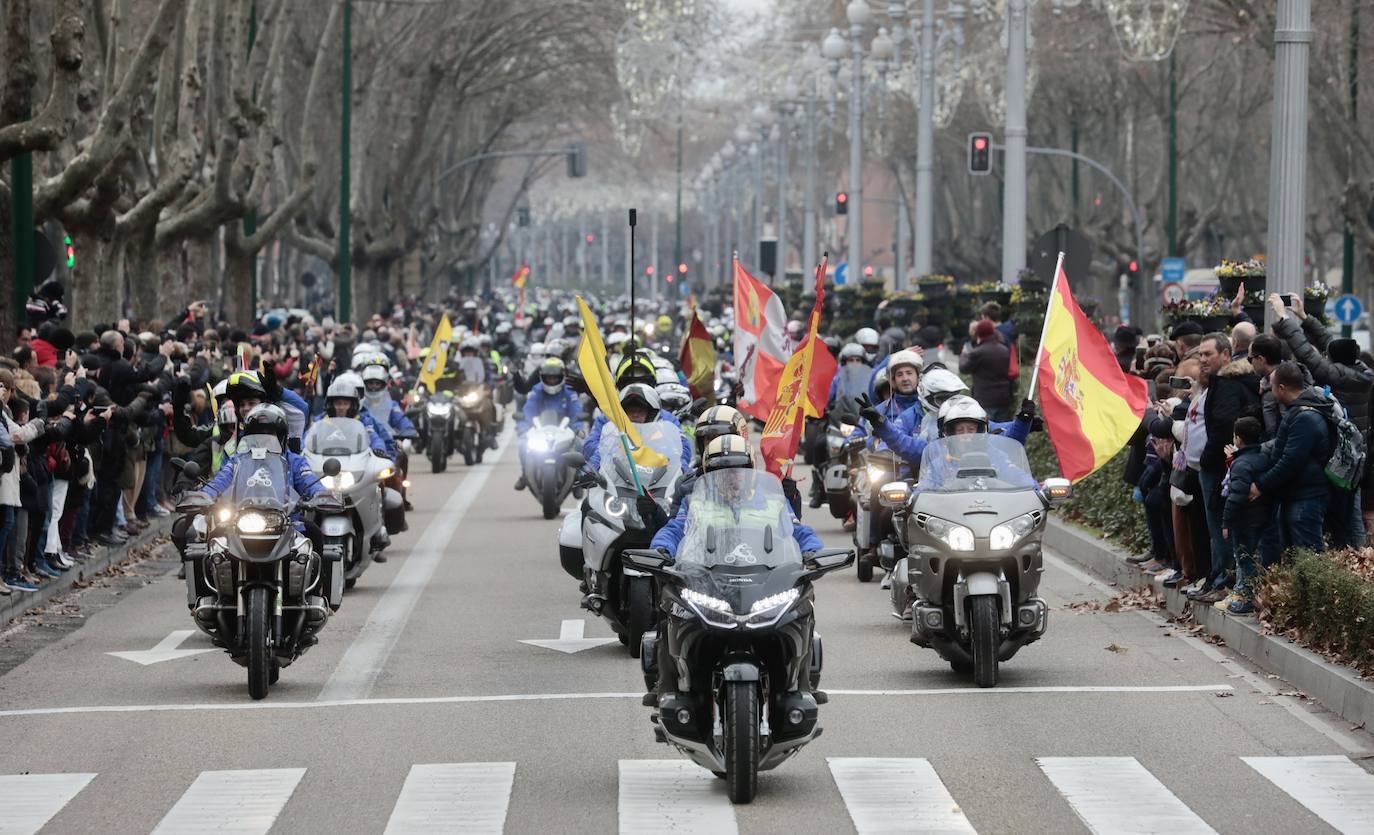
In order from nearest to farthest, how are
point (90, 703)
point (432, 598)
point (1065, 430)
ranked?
point (90, 703) < point (1065, 430) < point (432, 598)

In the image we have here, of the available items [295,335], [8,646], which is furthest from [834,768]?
[295,335]

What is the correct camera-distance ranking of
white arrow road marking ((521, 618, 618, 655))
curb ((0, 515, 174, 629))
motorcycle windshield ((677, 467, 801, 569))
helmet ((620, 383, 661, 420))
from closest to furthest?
motorcycle windshield ((677, 467, 801, 569))
helmet ((620, 383, 661, 420))
white arrow road marking ((521, 618, 618, 655))
curb ((0, 515, 174, 629))

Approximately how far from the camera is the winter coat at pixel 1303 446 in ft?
46.2

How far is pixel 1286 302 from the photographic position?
16.2 metres

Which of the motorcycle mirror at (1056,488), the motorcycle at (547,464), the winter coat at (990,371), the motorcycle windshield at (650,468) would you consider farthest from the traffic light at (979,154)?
the motorcycle mirror at (1056,488)

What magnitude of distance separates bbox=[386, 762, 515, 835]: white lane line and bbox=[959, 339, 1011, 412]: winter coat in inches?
570

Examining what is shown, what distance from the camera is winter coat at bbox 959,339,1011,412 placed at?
24906 mm

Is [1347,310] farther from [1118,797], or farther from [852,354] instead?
[1118,797]

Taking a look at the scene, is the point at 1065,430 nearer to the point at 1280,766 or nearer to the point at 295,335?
the point at 1280,766

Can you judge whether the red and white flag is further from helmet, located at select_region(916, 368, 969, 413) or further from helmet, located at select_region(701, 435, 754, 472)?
helmet, located at select_region(701, 435, 754, 472)

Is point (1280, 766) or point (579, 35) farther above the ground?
point (579, 35)

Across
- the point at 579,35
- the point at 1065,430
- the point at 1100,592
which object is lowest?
the point at 1100,592

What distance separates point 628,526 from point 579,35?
152 feet

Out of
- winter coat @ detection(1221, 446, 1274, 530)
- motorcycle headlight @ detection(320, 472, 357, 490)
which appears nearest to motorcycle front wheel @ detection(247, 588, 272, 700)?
motorcycle headlight @ detection(320, 472, 357, 490)
